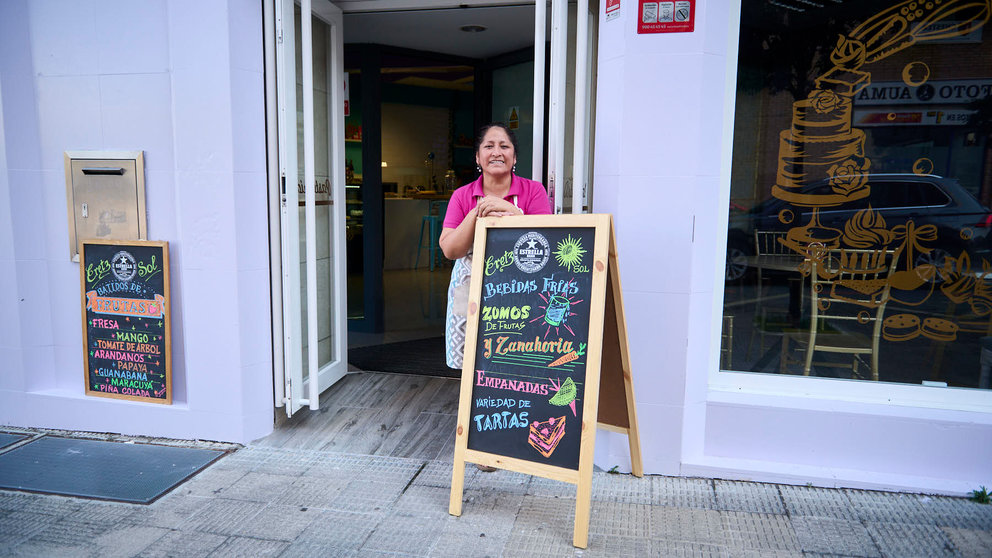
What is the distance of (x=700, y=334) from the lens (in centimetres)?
319

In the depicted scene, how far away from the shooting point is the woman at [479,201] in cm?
298

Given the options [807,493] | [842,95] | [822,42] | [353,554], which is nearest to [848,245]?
[842,95]

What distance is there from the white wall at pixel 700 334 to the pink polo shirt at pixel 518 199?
0.36 m

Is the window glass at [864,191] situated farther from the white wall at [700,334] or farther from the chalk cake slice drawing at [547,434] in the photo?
the chalk cake slice drawing at [547,434]

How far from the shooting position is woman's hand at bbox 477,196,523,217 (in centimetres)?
286

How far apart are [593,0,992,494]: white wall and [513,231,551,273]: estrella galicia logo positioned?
53 cm

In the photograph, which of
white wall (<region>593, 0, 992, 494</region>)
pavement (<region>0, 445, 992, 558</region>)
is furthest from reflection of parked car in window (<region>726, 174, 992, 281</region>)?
pavement (<region>0, 445, 992, 558</region>)

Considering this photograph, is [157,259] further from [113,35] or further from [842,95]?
[842,95]

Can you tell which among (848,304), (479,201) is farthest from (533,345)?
(848,304)

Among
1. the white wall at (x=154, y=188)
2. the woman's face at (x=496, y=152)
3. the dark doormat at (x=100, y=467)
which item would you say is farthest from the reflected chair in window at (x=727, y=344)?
the dark doormat at (x=100, y=467)

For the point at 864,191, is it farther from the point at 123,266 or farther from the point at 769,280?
the point at 123,266

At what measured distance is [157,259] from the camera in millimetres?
3619

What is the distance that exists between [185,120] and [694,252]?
2.78 meters

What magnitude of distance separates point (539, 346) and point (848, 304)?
70.5 inches
